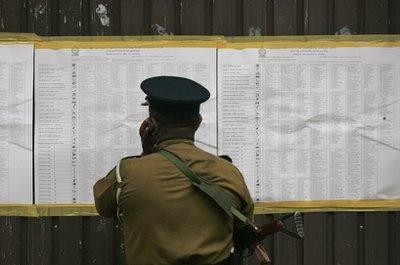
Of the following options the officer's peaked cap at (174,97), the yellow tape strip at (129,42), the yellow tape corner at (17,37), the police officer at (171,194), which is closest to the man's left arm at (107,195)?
the police officer at (171,194)

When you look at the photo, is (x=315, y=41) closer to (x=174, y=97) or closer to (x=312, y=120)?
(x=312, y=120)

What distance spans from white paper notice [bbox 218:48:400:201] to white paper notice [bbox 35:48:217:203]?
18 cm

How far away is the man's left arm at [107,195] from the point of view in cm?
263

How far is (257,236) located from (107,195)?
2.29 feet

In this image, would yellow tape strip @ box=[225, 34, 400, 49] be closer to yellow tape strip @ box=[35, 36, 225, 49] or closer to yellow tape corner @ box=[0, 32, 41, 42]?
yellow tape strip @ box=[35, 36, 225, 49]

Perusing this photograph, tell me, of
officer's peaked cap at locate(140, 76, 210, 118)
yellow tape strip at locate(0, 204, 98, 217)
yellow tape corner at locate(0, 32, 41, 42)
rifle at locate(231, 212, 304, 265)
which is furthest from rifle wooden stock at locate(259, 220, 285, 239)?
yellow tape corner at locate(0, 32, 41, 42)

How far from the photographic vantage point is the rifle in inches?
105

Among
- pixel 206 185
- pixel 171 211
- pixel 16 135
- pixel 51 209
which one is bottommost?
pixel 51 209

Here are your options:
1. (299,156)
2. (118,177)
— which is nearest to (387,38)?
(299,156)

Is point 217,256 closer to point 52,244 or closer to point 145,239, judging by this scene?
point 145,239

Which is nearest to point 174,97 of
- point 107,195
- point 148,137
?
point 148,137

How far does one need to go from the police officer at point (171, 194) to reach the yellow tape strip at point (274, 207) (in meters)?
0.95

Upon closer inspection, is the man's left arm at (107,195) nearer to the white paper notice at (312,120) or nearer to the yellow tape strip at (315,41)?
the white paper notice at (312,120)

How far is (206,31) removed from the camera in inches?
143
